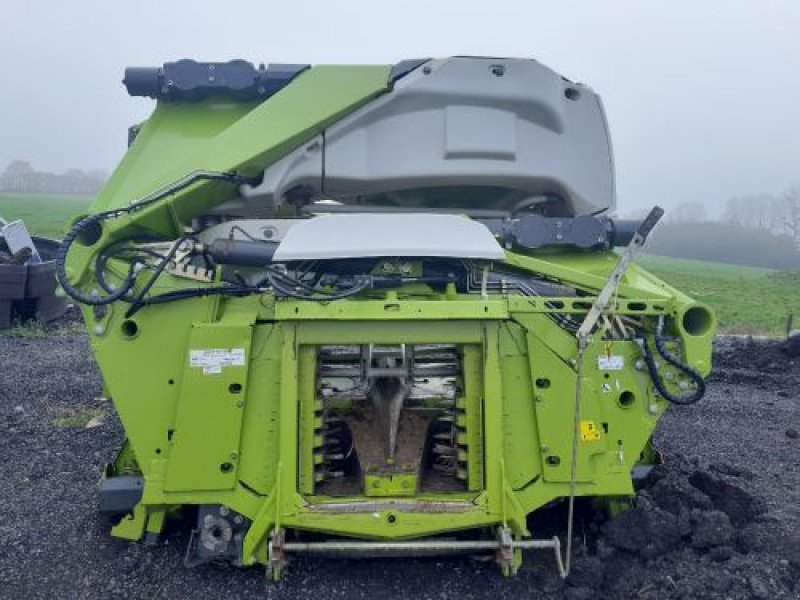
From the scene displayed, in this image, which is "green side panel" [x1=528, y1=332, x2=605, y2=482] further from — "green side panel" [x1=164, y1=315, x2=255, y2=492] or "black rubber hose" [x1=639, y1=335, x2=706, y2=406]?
"green side panel" [x1=164, y1=315, x2=255, y2=492]

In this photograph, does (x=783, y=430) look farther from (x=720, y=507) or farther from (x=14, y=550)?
(x=14, y=550)

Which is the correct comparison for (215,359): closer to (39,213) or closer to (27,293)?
(27,293)

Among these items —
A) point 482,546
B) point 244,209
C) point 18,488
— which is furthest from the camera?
point 18,488

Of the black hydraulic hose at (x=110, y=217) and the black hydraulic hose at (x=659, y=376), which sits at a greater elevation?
the black hydraulic hose at (x=110, y=217)

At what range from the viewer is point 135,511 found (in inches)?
148

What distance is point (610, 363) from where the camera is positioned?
355 cm

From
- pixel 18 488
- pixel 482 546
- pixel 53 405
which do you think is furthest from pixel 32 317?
pixel 482 546

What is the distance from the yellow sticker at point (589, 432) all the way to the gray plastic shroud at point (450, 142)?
1354 millimetres

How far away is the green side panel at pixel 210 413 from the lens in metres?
3.45

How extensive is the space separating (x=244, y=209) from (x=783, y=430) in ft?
15.3

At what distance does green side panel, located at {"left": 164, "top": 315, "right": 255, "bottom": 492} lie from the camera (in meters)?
3.45

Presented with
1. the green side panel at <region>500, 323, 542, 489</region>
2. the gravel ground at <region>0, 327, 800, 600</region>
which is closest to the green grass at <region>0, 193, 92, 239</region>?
the gravel ground at <region>0, 327, 800, 600</region>

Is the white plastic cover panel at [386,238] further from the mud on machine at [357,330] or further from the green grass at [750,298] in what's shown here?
the green grass at [750,298]

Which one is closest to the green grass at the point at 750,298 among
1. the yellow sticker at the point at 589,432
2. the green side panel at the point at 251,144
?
the yellow sticker at the point at 589,432
